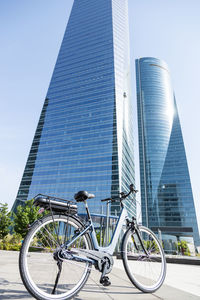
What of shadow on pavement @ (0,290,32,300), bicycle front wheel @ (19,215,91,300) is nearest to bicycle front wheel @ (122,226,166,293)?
bicycle front wheel @ (19,215,91,300)

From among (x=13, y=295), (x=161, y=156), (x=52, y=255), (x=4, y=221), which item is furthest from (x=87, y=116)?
(x=13, y=295)

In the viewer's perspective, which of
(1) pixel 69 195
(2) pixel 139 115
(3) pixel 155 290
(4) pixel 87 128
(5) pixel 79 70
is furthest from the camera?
(2) pixel 139 115

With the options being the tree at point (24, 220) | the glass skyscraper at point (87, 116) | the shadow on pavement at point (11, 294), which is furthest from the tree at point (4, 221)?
the glass skyscraper at point (87, 116)

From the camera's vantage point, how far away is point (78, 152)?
70.2m

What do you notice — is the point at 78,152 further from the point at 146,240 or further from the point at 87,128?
the point at 146,240

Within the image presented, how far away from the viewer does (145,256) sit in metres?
2.68

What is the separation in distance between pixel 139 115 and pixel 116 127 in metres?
61.9

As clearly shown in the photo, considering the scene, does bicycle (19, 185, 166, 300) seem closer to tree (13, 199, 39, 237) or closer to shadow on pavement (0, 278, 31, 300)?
shadow on pavement (0, 278, 31, 300)

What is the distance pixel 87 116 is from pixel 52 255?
253 feet

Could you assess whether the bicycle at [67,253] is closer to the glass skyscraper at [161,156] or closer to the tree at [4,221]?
→ the tree at [4,221]

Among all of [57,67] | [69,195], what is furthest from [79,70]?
[69,195]

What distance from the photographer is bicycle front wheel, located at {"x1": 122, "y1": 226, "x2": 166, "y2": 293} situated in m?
2.53

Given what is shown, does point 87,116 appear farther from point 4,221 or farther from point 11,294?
point 11,294

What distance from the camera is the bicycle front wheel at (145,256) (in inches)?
99.4
